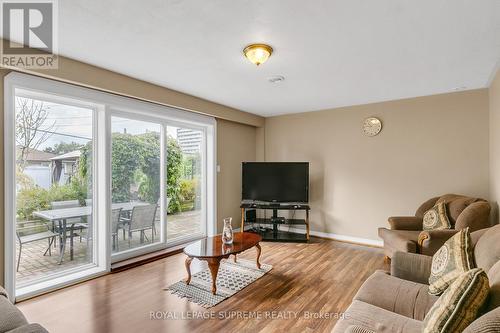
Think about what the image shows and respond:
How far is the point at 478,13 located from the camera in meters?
1.92

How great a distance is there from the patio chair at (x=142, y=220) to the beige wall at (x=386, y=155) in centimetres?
284

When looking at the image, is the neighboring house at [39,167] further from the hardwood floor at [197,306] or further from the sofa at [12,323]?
the sofa at [12,323]

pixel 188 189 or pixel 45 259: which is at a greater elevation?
pixel 188 189

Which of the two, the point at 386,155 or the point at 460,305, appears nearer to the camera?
the point at 460,305

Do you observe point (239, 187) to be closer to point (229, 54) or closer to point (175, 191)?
point (175, 191)

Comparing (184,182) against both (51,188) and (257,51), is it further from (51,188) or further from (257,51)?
(257,51)

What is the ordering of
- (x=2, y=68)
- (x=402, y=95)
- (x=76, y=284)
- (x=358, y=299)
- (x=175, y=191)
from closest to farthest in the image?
(x=358, y=299)
(x=2, y=68)
(x=76, y=284)
(x=402, y=95)
(x=175, y=191)

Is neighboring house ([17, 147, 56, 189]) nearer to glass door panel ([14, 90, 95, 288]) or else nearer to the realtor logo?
glass door panel ([14, 90, 95, 288])

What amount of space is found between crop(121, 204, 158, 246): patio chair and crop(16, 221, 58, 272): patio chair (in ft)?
2.86

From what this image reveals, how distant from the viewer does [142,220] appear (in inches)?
159

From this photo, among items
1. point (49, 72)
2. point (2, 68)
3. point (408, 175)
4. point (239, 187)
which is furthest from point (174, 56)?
point (408, 175)

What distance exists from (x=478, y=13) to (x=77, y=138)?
4085mm

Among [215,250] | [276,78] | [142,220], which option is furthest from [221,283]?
[276,78]

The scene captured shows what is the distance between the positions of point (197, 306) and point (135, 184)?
207 cm
